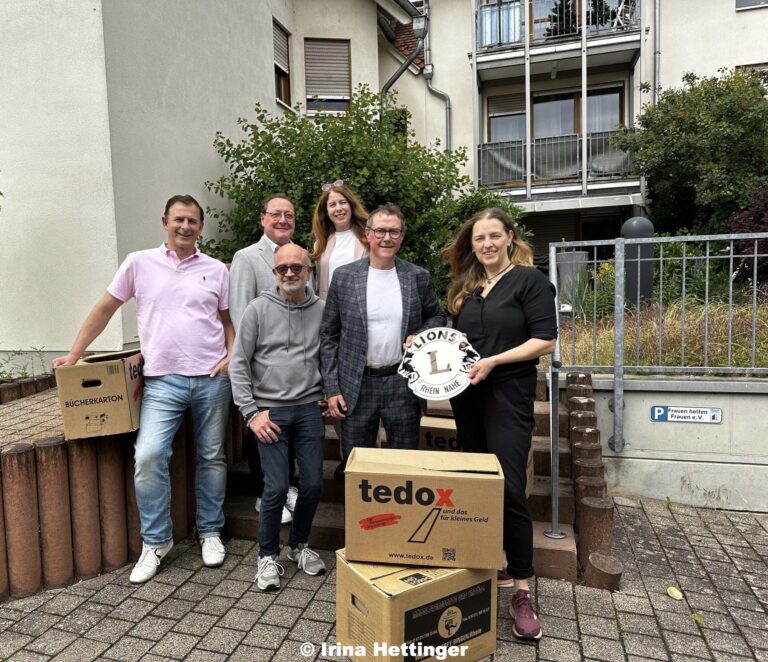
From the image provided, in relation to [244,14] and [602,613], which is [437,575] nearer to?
[602,613]

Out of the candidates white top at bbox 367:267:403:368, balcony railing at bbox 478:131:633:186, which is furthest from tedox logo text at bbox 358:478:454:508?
balcony railing at bbox 478:131:633:186

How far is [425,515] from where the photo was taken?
225 centimetres

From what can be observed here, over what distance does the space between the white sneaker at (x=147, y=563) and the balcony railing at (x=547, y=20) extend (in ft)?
43.4

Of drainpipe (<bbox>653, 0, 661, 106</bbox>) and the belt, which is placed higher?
drainpipe (<bbox>653, 0, 661, 106</bbox>)

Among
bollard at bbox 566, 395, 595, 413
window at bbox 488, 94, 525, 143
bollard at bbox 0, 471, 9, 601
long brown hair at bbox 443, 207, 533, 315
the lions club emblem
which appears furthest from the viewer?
window at bbox 488, 94, 525, 143

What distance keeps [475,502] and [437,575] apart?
330 mm

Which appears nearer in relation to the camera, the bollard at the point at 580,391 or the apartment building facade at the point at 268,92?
the bollard at the point at 580,391

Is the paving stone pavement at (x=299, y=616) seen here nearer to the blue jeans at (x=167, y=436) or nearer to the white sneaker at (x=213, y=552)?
the white sneaker at (x=213, y=552)

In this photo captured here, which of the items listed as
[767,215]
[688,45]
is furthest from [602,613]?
[688,45]

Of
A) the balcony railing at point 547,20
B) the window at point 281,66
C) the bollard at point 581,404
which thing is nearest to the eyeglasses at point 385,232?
the bollard at point 581,404

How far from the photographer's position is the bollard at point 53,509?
3041 millimetres

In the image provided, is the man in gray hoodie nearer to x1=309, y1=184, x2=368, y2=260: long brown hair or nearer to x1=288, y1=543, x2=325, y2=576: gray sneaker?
x1=288, y1=543, x2=325, y2=576: gray sneaker

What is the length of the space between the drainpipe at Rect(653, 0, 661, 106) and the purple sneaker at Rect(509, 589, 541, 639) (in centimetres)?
1255

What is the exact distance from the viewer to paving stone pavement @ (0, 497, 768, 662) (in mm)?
2531
